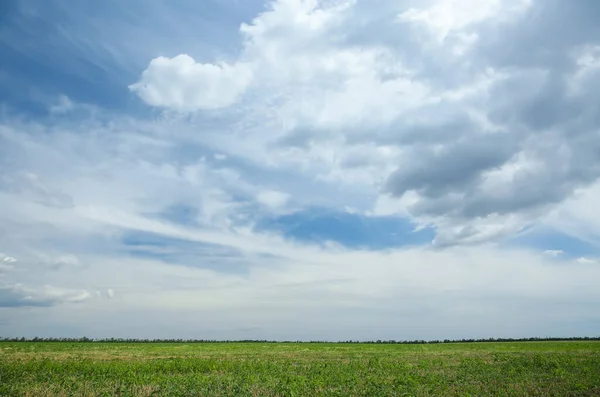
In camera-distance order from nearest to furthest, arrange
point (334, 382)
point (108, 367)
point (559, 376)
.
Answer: point (334, 382) < point (559, 376) < point (108, 367)

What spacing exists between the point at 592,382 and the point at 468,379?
19.5ft

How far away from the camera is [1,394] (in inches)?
738

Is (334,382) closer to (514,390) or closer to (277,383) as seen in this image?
(277,383)

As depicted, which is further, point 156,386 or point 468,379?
point 468,379

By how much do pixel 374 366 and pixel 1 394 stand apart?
22191mm

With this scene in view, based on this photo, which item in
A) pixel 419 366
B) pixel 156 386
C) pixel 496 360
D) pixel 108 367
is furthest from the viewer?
pixel 496 360

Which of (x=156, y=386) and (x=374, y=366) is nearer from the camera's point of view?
(x=156, y=386)

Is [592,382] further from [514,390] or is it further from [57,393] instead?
[57,393]

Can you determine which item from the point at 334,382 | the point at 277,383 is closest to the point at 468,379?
the point at 334,382

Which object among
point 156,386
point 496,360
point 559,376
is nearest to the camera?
point 156,386

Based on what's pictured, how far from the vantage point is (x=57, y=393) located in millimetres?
18906

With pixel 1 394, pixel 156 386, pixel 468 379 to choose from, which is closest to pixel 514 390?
pixel 468 379

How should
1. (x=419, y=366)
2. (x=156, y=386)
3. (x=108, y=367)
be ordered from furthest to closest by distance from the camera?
(x=419, y=366), (x=108, y=367), (x=156, y=386)

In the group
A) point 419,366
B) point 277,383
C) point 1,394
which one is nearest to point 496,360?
point 419,366
